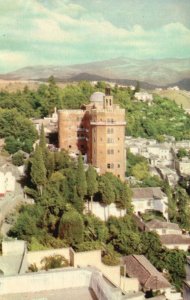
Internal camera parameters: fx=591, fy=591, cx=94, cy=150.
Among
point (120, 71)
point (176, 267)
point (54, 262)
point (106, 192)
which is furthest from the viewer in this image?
point (120, 71)

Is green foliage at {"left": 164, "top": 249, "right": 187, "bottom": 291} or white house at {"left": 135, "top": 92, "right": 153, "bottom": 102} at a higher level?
white house at {"left": 135, "top": 92, "right": 153, "bottom": 102}

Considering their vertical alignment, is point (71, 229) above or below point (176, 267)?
above

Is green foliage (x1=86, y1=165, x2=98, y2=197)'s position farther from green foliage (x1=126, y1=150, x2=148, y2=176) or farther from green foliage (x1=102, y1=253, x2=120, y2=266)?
green foliage (x1=126, y1=150, x2=148, y2=176)

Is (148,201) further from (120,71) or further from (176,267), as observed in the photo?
(120,71)

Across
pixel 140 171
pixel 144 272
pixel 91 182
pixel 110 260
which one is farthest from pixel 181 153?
pixel 110 260

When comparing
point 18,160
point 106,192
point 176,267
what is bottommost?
point 176,267

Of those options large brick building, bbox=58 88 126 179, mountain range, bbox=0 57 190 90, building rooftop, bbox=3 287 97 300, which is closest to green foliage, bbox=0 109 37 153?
large brick building, bbox=58 88 126 179

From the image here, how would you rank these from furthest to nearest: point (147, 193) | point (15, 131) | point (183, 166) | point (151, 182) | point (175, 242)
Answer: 1. point (183, 166)
2. point (151, 182)
3. point (15, 131)
4. point (147, 193)
5. point (175, 242)

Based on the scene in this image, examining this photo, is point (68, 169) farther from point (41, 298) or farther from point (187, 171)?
point (187, 171)
